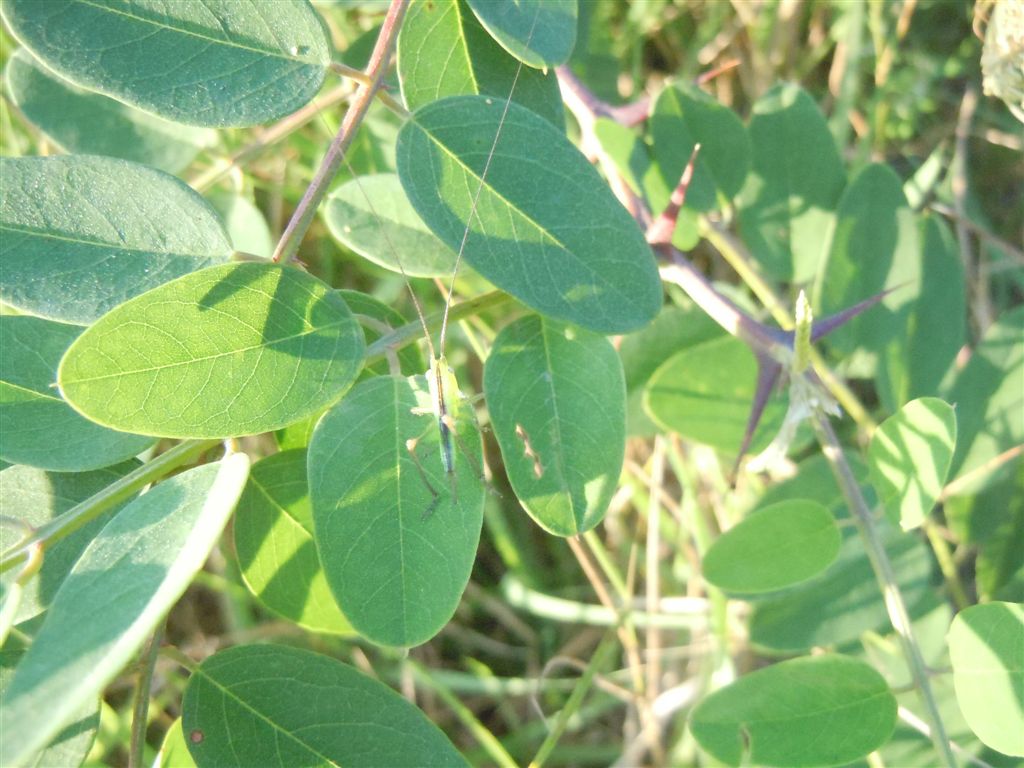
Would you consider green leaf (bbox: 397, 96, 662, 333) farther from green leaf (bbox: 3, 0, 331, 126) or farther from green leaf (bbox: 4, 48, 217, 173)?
green leaf (bbox: 4, 48, 217, 173)

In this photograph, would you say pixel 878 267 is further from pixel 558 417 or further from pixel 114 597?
pixel 114 597

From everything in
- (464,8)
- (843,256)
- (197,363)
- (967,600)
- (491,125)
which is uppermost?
(464,8)

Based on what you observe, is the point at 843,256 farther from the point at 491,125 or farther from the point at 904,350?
the point at 491,125

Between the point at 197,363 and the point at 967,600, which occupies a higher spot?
the point at 197,363

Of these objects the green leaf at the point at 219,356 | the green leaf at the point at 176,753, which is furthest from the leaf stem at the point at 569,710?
the green leaf at the point at 219,356

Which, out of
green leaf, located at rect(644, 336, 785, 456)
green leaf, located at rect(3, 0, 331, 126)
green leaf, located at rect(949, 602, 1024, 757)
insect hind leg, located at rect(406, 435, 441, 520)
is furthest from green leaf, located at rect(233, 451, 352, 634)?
green leaf, located at rect(949, 602, 1024, 757)

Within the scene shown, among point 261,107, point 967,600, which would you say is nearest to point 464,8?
point 261,107
